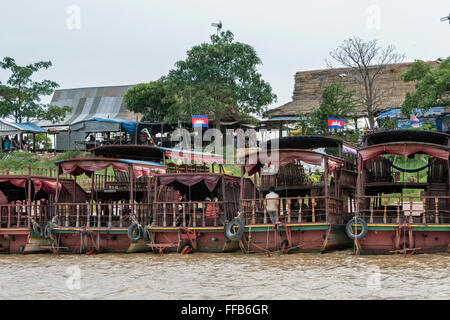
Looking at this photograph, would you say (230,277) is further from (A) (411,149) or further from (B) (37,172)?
(B) (37,172)

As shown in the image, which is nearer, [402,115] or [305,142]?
[305,142]

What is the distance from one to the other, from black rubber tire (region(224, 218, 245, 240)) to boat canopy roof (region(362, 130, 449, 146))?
4312 millimetres

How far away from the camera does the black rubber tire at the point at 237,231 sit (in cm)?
1541

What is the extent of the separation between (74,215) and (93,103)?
28533 mm

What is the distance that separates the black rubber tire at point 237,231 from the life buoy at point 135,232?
97.2 inches

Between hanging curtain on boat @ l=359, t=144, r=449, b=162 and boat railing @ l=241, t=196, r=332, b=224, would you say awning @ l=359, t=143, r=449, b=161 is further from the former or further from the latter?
boat railing @ l=241, t=196, r=332, b=224

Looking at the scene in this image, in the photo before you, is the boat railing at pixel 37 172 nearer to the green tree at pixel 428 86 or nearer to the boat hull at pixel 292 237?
the boat hull at pixel 292 237

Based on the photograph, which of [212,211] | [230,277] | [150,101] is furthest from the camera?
[150,101]

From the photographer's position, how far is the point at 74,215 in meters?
17.5

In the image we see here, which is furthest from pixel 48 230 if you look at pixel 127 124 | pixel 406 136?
pixel 127 124

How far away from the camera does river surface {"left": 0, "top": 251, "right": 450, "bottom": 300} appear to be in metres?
10.5

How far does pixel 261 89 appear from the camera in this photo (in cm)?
3359

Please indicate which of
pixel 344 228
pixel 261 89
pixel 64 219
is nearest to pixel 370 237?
pixel 344 228

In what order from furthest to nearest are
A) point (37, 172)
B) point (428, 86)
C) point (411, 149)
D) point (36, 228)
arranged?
point (428, 86), point (37, 172), point (36, 228), point (411, 149)
